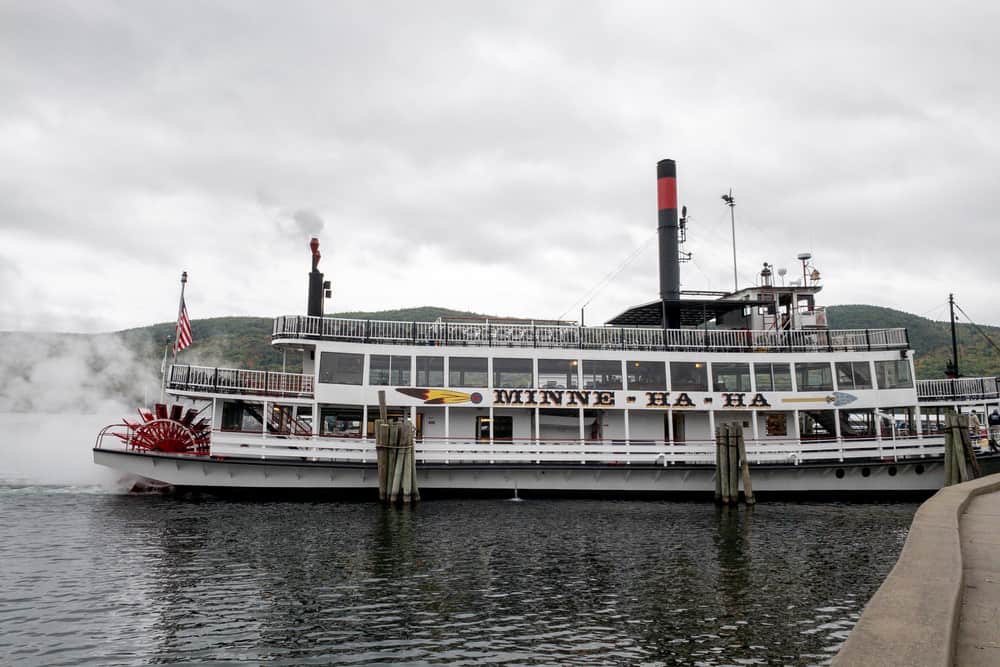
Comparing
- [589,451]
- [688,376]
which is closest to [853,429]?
[688,376]

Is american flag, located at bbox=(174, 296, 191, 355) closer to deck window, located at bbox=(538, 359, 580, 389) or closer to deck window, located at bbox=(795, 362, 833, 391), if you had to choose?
deck window, located at bbox=(538, 359, 580, 389)

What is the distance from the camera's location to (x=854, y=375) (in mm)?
26297

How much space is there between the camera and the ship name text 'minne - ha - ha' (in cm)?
2322

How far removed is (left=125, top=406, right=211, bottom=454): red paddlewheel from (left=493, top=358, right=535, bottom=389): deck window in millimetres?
11071

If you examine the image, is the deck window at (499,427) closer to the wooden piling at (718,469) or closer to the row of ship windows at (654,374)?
the row of ship windows at (654,374)

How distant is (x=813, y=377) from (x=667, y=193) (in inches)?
425

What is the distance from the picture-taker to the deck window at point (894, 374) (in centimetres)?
2594

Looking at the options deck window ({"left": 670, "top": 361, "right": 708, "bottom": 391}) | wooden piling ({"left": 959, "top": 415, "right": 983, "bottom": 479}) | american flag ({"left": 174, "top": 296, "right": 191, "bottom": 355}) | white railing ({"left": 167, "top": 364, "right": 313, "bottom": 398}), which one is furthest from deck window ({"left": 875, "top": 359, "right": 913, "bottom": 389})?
american flag ({"left": 174, "top": 296, "right": 191, "bottom": 355})

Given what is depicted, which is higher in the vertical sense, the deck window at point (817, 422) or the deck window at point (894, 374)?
the deck window at point (894, 374)

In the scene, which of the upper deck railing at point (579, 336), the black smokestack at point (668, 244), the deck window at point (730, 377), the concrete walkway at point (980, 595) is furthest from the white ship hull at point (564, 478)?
the concrete walkway at point (980, 595)

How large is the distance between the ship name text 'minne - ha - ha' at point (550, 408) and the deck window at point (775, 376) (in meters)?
0.08

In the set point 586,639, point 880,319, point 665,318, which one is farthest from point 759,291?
point 880,319

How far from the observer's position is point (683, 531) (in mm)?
17500

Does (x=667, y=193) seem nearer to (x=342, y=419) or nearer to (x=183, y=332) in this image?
(x=342, y=419)
